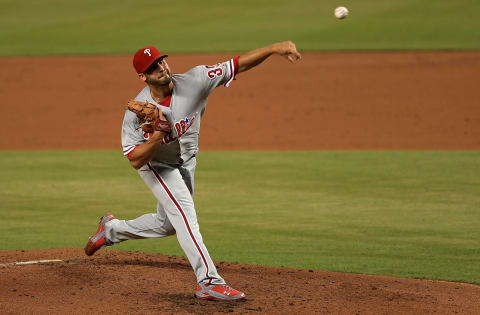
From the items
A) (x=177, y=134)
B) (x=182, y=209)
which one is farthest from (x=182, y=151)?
(x=182, y=209)

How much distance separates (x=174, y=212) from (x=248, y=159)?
7.40 m

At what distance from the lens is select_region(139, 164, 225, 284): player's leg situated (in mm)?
6016

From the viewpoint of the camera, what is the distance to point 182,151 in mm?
6391

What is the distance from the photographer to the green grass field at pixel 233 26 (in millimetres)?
23281

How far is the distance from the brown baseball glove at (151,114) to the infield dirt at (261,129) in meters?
1.29

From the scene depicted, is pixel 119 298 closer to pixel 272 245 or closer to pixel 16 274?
pixel 16 274

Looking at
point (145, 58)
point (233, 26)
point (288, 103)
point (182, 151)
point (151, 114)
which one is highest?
point (233, 26)

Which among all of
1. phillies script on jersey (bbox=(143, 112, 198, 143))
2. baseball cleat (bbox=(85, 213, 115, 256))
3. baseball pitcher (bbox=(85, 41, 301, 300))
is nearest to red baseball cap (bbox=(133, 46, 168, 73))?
baseball pitcher (bbox=(85, 41, 301, 300))

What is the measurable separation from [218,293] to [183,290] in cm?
50

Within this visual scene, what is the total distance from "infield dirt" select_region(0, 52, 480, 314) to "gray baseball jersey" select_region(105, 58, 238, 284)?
380 mm

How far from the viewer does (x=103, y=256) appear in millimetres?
7598

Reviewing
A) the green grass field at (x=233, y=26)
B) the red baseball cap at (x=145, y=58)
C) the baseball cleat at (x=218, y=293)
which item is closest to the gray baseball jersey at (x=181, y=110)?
the red baseball cap at (x=145, y=58)

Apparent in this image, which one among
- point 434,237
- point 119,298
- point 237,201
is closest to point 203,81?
point 119,298

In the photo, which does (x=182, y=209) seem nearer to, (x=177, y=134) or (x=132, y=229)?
(x=177, y=134)
